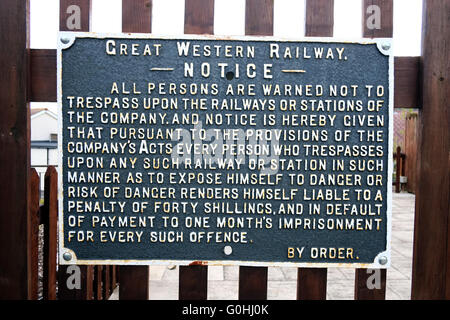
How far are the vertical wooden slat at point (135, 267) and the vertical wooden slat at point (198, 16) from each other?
0.78 ft

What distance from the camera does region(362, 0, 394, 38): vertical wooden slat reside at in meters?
2.13

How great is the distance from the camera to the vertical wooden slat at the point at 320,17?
6.97 ft

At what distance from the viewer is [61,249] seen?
215 cm

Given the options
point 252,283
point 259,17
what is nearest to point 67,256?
point 252,283

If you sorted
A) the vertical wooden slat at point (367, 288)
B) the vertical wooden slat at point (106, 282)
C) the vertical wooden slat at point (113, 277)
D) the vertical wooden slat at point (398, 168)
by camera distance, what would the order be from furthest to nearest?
1. the vertical wooden slat at point (398, 168)
2. the vertical wooden slat at point (113, 277)
3. the vertical wooden slat at point (106, 282)
4. the vertical wooden slat at point (367, 288)

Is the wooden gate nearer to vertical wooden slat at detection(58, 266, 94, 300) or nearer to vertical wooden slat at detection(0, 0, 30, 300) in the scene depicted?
vertical wooden slat at detection(0, 0, 30, 300)

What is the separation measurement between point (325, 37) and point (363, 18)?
29 cm

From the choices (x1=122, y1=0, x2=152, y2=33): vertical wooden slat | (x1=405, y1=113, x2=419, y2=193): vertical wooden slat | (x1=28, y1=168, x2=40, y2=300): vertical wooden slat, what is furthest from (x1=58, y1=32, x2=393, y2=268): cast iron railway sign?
(x1=405, y1=113, x2=419, y2=193): vertical wooden slat

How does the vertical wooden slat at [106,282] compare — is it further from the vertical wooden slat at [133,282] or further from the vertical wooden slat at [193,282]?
the vertical wooden slat at [193,282]

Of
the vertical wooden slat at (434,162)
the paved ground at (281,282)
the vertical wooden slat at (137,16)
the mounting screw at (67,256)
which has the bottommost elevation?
the paved ground at (281,282)

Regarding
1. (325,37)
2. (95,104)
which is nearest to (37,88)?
(95,104)

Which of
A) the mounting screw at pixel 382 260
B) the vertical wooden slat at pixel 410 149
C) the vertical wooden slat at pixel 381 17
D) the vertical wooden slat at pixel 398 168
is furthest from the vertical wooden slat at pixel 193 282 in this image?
the vertical wooden slat at pixel 410 149

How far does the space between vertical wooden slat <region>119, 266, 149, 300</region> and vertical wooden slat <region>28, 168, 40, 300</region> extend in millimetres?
601

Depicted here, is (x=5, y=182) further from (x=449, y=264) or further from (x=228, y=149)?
(x=449, y=264)
